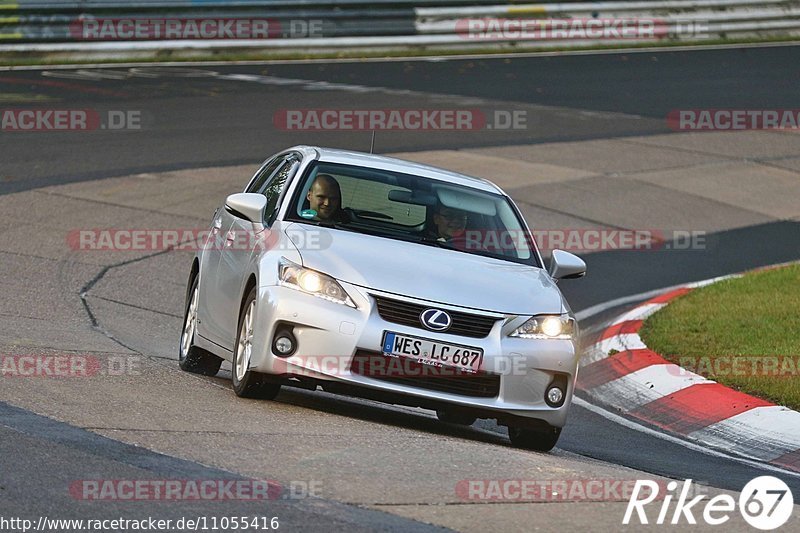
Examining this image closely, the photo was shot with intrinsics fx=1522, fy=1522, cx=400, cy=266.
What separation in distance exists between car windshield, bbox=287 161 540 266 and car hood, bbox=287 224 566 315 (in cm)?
20

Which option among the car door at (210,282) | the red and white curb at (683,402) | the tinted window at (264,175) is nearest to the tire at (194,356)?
the car door at (210,282)

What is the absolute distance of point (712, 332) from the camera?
1242 cm

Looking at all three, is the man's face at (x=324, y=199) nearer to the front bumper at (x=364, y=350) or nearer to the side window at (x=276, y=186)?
the side window at (x=276, y=186)

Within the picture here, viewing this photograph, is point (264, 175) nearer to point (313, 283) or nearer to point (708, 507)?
point (313, 283)

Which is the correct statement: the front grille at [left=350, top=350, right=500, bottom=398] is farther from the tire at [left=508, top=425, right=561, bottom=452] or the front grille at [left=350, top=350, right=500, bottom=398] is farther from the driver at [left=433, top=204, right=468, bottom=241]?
the driver at [left=433, top=204, right=468, bottom=241]

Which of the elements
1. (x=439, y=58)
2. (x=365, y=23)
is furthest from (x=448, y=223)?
(x=439, y=58)

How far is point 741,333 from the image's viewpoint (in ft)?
40.2

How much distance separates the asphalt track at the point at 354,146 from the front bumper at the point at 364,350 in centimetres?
25

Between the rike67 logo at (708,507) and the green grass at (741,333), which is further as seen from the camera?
the green grass at (741,333)

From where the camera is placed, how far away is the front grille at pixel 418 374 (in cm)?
799


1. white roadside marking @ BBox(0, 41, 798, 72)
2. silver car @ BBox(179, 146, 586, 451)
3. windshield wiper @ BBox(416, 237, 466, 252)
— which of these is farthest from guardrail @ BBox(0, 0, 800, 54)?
windshield wiper @ BBox(416, 237, 466, 252)

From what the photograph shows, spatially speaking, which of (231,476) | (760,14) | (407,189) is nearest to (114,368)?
(407,189)

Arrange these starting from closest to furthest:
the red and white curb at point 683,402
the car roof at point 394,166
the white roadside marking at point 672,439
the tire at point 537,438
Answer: the tire at point 537,438 → the white roadside marking at point 672,439 → the red and white curb at point 683,402 → the car roof at point 394,166

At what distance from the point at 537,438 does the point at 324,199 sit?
1935mm
